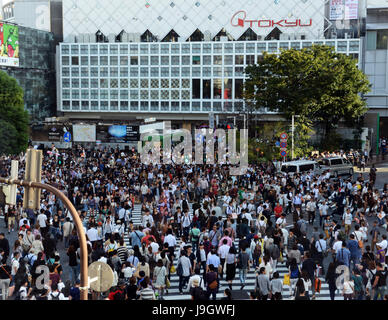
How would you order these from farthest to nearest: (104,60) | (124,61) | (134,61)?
(104,60) → (124,61) → (134,61)

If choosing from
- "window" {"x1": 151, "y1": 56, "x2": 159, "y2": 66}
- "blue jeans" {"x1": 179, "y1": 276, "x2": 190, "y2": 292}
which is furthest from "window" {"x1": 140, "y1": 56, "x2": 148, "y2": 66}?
"blue jeans" {"x1": 179, "y1": 276, "x2": 190, "y2": 292}

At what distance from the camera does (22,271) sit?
11164 mm

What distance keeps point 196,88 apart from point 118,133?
24598 mm

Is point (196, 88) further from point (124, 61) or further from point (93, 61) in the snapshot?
point (93, 61)

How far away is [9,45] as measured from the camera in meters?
57.2

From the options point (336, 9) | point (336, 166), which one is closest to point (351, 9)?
point (336, 9)

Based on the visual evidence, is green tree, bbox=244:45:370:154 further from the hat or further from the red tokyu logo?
the hat

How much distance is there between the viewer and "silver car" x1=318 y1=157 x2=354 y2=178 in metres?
30.8

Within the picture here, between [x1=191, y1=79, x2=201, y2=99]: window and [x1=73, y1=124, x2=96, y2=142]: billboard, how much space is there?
25.3m

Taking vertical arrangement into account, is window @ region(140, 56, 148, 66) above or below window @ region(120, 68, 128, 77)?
above

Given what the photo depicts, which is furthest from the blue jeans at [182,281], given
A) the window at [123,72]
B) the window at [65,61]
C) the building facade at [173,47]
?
the window at [65,61]

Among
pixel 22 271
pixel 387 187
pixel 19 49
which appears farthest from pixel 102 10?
pixel 22 271

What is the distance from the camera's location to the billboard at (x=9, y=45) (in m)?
55.4

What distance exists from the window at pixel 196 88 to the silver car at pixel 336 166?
37518 millimetres
